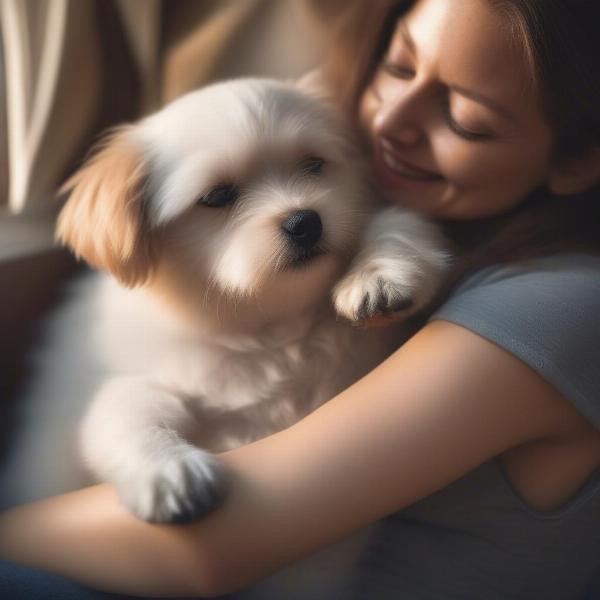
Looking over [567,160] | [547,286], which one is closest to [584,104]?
[567,160]

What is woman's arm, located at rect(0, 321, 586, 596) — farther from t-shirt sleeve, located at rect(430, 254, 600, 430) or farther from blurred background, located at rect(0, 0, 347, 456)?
blurred background, located at rect(0, 0, 347, 456)

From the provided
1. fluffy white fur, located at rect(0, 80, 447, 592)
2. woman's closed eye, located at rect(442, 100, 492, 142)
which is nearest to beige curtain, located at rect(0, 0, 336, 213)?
fluffy white fur, located at rect(0, 80, 447, 592)

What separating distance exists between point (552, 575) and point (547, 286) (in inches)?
16.7

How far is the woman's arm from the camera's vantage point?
0.73 metres

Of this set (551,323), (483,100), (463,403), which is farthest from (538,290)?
(483,100)

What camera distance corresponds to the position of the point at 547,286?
0.80 m

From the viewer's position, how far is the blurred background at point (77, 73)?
3.94 feet

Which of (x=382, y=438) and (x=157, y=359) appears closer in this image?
(x=382, y=438)

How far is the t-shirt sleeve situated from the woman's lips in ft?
0.84

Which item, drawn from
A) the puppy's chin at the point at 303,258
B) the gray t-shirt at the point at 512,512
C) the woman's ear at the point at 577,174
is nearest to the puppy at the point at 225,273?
the puppy's chin at the point at 303,258

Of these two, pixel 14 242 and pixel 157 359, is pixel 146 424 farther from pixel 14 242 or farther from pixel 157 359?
pixel 14 242

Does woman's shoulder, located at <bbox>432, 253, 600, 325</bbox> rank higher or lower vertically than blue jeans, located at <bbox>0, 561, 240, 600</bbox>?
higher

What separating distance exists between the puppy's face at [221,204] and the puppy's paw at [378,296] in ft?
0.20

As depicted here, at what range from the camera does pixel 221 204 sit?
85cm
